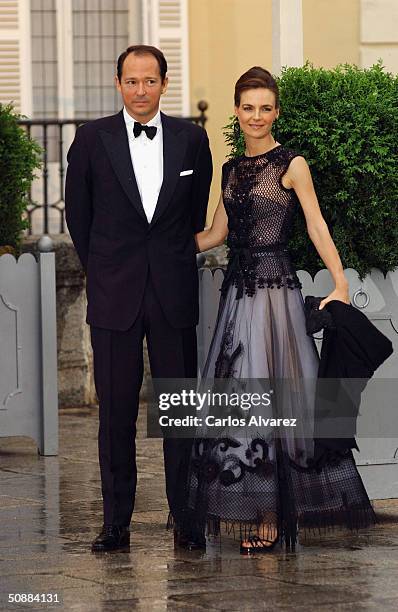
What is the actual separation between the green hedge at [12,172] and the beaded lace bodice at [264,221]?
3.75 metres

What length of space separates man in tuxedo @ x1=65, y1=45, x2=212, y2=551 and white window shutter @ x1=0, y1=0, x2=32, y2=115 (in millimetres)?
6552

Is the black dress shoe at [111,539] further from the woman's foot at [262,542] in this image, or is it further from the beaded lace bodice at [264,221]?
the beaded lace bodice at [264,221]

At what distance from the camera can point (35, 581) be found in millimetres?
5555

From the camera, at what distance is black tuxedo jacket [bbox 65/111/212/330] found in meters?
6.13

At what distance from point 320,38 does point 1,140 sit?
2.67 m

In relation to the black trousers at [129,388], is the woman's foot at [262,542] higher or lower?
lower

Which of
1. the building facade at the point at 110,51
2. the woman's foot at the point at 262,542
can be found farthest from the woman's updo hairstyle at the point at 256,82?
the building facade at the point at 110,51

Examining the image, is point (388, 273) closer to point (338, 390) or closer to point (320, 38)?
point (338, 390)

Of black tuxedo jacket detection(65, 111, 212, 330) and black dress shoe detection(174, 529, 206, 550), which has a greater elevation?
black tuxedo jacket detection(65, 111, 212, 330)

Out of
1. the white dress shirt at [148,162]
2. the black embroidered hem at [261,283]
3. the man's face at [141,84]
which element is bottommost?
the black embroidered hem at [261,283]

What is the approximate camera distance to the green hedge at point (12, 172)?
31.9 ft

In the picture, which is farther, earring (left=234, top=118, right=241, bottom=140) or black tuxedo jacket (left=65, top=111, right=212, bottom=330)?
earring (left=234, top=118, right=241, bottom=140)

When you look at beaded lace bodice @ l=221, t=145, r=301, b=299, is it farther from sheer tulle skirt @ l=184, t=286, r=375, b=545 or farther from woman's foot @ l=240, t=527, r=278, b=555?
woman's foot @ l=240, t=527, r=278, b=555

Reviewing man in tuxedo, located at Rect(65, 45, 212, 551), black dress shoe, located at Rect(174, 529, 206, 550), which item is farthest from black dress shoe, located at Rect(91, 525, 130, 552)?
black dress shoe, located at Rect(174, 529, 206, 550)
